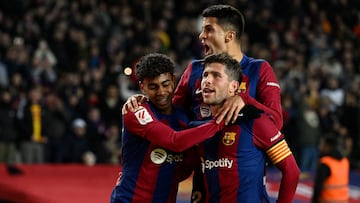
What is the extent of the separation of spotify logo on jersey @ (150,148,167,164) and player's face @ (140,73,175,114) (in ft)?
0.91

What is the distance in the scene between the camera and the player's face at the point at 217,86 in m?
4.97

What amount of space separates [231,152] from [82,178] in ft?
23.9

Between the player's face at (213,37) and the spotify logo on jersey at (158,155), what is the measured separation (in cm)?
70

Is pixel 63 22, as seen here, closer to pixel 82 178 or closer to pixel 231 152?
pixel 82 178

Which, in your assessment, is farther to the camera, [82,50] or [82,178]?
[82,50]

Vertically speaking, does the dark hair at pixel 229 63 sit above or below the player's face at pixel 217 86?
above

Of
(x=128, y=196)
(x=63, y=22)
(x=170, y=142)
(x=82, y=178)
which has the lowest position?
(x=82, y=178)

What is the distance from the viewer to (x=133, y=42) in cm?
1650

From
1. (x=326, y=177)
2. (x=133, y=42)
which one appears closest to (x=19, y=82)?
(x=133, y=42)

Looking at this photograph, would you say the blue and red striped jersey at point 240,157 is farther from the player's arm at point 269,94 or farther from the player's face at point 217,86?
the player's face at point 217,86

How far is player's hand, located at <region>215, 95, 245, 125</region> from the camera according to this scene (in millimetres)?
4930

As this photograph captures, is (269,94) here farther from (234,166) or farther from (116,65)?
(116,65)

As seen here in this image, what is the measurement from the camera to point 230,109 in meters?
4.93

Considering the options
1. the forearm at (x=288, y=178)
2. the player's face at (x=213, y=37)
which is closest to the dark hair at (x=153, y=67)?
the player's face at (x=213, y=37)
